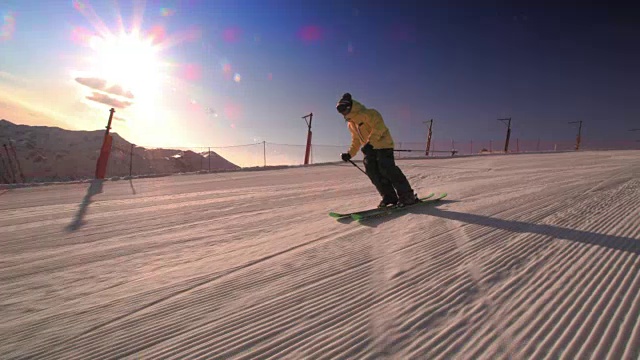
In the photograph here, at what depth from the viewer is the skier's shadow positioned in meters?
2.30

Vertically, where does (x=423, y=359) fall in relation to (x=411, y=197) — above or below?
below

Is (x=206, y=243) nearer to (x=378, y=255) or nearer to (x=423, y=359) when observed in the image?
(x=378, y=255)

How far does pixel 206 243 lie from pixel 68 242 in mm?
1567

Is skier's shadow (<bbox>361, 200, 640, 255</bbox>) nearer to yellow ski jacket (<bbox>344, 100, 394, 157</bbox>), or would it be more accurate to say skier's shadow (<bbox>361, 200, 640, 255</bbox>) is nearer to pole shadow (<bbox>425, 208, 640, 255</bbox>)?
pole shadow (<bbox>425, 208, 640, 255</bbox>)

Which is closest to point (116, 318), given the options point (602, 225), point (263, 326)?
point (263, 326)

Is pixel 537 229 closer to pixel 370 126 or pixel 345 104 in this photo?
pixel 370 126

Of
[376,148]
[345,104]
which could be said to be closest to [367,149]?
[376,148]

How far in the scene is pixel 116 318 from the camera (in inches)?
66.6

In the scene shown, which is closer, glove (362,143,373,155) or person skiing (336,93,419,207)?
person skiing (336,93,419,207)

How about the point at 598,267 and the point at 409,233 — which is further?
the point at 409,233

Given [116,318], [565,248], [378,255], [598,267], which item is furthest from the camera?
[378,255]

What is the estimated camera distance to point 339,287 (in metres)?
1.89

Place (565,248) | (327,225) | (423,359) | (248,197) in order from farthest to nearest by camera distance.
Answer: (248,197), (327,225), (565,248), (423,359)

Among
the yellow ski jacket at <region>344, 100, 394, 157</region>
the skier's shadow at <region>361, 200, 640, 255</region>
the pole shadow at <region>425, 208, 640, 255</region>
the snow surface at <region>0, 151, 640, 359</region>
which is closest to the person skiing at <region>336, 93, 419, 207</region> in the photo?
the yellow ski jacket at <region>344, 100, 394, 157</region>
